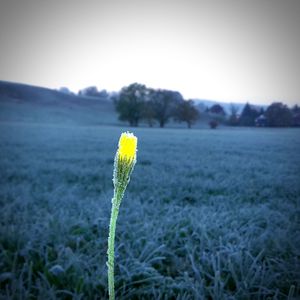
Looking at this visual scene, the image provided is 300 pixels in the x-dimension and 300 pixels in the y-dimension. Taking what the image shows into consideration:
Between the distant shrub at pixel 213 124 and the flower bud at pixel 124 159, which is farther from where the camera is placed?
the distant shrub at pixel 213 124

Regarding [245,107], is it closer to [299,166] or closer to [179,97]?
[299,166]

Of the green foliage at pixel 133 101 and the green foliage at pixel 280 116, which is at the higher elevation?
the green foliage at pixel 133 101

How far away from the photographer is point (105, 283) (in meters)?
1.74

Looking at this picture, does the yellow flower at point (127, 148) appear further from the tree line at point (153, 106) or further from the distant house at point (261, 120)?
the tree line at point (153, 106)

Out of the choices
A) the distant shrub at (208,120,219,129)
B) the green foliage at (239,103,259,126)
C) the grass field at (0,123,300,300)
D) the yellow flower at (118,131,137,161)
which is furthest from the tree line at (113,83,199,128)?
the yellow flower at (118,131,137,161)

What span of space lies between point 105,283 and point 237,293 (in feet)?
2.65

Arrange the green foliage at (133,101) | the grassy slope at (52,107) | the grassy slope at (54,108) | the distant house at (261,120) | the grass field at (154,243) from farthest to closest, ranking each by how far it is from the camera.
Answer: the grassy slope at (52,107) → the grassy slope at (54,108) → the green foliage at (133,101) → the distant house at (261,120) → the grass field at (154,243)

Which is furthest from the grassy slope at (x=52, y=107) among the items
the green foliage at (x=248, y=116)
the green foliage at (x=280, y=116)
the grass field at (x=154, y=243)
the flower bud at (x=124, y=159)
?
the flower bud at (x=124, y=159)

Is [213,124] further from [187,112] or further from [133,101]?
[133,101]

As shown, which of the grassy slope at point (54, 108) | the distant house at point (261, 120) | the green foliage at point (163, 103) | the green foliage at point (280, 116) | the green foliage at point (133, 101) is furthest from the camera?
the grassy slope at point (54, 108)

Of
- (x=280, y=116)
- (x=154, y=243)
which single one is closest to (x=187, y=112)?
(x=280, y=116)

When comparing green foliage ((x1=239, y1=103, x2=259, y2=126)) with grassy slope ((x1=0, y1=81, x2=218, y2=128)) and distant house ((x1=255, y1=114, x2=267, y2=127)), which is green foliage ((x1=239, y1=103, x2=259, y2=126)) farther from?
grassy slope ((x1=0, y1=81, x2=218, y2=128))

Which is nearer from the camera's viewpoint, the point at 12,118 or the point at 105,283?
the point at 105,283

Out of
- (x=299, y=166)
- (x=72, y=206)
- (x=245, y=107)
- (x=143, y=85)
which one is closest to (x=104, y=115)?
(x=143, y=85)
